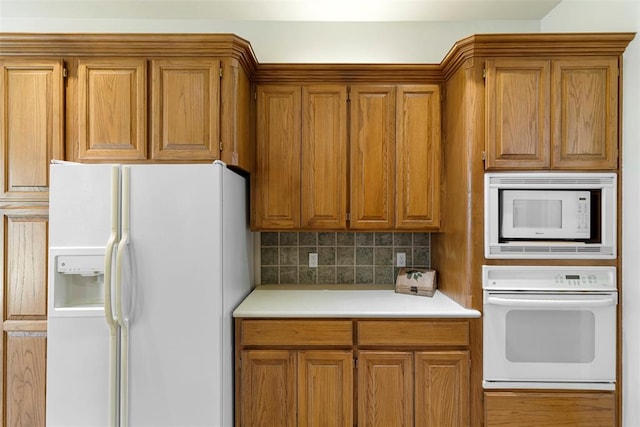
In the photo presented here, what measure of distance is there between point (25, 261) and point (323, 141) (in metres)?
1.85

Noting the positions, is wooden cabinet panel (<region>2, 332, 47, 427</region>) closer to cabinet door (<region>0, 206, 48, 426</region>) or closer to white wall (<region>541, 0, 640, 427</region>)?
cabinet door (<region>0, 206, 48, 426</region>)

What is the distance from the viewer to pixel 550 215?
2.00 meters

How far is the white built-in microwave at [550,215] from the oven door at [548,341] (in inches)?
9.7

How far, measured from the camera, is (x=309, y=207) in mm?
2404

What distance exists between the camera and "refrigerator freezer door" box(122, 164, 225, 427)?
181cm

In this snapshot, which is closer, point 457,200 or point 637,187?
point 637,187

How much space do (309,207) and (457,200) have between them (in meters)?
0.91

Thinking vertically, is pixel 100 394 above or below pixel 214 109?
below

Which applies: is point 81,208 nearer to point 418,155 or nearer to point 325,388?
point 325,388

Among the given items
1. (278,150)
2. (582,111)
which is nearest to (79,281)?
(278,150)

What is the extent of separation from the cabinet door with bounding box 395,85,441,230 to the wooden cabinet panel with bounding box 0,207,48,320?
2.09 meters

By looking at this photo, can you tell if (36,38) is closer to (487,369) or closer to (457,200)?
(457,200)

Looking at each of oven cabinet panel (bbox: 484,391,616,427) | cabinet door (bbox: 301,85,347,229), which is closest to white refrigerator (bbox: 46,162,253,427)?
cabinet door (bbox: 301,85,347,229)

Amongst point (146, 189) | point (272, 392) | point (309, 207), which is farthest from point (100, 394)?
point (309, 207)
